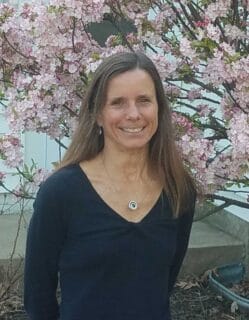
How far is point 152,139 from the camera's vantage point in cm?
277

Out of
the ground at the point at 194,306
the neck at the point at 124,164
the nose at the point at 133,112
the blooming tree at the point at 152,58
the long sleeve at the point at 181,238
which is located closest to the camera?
the nose at the point at 133,112

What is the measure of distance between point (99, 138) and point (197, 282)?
8.68ft

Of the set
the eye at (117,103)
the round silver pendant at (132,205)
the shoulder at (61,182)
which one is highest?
the eye at (117,103)

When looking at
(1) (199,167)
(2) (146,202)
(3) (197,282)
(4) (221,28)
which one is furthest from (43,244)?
(3) (197,282)

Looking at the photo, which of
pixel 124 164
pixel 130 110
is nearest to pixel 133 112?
pixel 130 110

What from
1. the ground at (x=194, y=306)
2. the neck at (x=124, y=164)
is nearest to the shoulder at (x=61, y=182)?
the neck at (x=124, y=164)

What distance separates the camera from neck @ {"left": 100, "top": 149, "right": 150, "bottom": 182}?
2.67 m

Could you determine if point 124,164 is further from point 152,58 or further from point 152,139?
point 152,58

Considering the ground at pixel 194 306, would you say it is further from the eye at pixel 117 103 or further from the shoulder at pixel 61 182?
the eye at pixel 117 103

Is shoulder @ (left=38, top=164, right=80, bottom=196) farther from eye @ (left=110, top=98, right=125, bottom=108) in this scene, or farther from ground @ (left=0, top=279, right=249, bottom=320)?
ground @ (left=0, top=279, right=249, bottom=320)

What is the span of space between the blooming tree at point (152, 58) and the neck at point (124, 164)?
1.39 feet

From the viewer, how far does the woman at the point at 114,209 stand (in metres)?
2.58

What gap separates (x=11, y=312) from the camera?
4707mm

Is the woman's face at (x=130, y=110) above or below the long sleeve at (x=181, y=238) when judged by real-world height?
above
